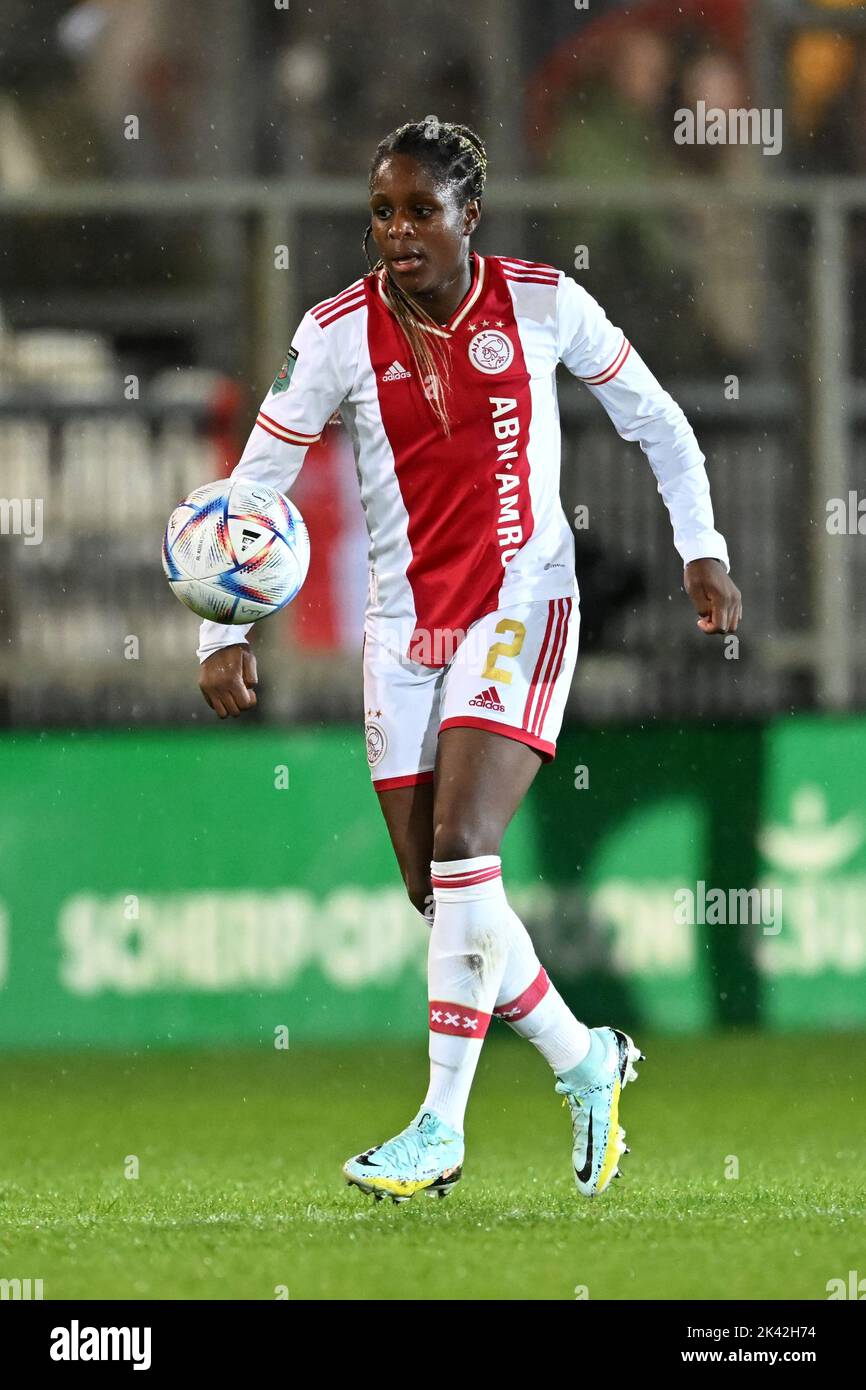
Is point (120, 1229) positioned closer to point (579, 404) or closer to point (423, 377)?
point (423, 377)

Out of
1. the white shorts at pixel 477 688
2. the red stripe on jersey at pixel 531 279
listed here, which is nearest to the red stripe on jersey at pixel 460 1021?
the white shorts at pixel 477 688

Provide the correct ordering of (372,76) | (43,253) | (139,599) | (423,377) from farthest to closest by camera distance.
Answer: (372,76), (43,253), (139,599), (423,377)

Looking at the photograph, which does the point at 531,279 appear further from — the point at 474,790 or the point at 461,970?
the point at 461,970

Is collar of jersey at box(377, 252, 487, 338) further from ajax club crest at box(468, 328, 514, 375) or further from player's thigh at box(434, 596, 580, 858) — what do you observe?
player's thigh at box(434, 596, 580, 858)

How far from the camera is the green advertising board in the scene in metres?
7.31

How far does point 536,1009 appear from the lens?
184 inches

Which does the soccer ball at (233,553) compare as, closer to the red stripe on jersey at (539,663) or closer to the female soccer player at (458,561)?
the female soccer player at (458,561)

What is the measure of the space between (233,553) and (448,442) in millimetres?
499

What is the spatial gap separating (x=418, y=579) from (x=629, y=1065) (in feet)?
3.73

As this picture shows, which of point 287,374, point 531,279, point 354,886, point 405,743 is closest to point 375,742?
point 405,743

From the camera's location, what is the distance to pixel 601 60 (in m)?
9.48

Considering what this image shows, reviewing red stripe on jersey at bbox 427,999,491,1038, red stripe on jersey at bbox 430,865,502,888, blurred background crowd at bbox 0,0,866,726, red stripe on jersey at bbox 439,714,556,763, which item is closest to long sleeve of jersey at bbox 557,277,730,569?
red stripe on jersey at bbox 439,714,556,763

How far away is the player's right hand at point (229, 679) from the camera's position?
14.8 feet

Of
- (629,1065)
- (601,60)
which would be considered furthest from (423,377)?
(601,60)
